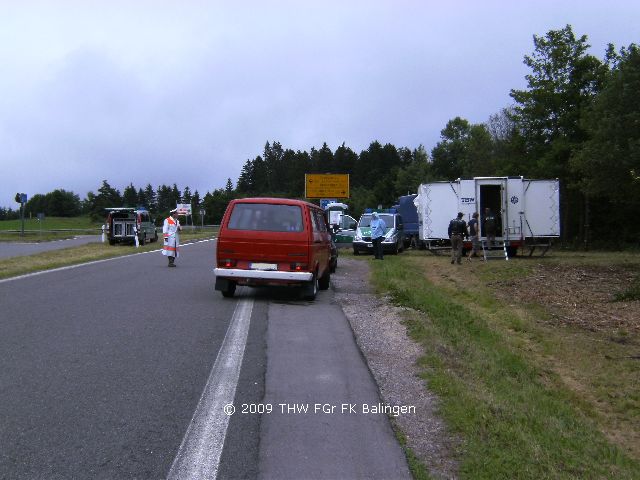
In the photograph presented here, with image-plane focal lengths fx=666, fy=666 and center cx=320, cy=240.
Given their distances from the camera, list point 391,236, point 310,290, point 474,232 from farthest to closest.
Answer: point 391,236 < point 474,232 < point 310,290

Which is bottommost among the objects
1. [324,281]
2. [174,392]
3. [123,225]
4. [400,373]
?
[400,373]

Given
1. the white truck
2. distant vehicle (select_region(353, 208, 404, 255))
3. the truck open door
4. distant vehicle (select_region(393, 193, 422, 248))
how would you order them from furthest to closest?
1. distant vehicle (select_region(393, 193, 422, 248))
2. distant vehicle (select_region(353, 208, 404, 255))
3. the truck open door
4. the white truck

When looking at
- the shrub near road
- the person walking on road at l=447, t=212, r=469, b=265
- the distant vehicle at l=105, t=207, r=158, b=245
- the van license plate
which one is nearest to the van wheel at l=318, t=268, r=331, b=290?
the shrub near road

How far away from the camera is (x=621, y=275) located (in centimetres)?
1833

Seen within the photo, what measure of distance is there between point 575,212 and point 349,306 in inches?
1431

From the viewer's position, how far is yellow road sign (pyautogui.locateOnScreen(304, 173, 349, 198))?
1625 inches

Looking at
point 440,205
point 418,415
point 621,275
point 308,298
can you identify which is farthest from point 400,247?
point 418,415

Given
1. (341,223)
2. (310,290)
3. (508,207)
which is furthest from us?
(341,223)

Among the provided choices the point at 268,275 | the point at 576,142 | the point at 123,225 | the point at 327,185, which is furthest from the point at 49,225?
the point at 268,275

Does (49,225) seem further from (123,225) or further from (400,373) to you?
(400,373)

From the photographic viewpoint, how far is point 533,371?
835 centimetres

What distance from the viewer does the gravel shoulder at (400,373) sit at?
4.86m

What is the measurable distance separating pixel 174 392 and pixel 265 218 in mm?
6272

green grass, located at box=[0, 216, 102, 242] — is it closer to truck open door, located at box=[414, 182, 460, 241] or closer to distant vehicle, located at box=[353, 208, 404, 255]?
distant vehicle, located at box=[353, 208, 404, 255]
